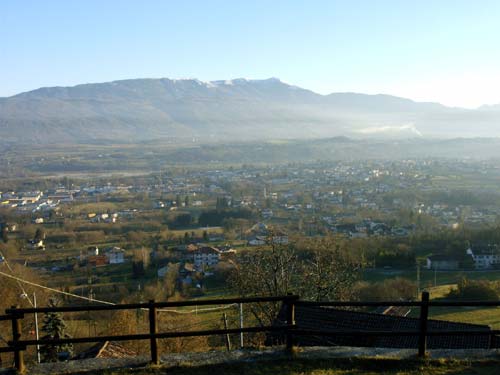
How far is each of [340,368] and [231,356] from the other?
124cm

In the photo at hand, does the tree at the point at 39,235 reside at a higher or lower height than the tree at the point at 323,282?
lower

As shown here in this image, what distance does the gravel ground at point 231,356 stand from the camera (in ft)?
18.6

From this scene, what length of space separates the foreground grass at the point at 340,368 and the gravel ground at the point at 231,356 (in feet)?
0.39

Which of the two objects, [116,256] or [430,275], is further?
[116,256]

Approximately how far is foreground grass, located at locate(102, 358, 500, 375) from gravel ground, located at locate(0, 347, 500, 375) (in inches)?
4.7

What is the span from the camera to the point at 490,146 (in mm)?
132000

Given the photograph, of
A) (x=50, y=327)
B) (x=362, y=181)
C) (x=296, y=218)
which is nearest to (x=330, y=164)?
(x=362, y=181)

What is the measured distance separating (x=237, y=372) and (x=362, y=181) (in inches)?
2933

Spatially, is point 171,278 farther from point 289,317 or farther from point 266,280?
point 289,317

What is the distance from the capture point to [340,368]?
554 centimetres

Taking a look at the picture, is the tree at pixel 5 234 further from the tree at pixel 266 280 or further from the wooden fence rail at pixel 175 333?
the wooden fence rail at pixel 175 333

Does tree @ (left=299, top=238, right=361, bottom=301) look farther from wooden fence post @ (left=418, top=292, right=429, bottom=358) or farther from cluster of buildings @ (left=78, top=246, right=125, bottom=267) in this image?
cluster of buildings @ (left=78, top=246, right=125, bottom=267)

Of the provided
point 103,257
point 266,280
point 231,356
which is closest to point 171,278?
point 103,257

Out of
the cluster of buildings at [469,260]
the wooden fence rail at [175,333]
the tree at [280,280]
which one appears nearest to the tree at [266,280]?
the tree at [280,280]
